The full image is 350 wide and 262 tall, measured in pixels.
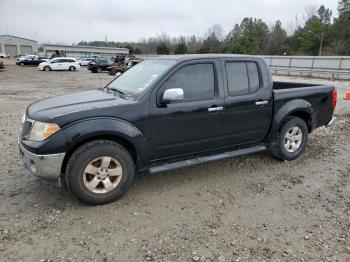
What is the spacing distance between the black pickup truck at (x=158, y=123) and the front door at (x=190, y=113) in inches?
0.5

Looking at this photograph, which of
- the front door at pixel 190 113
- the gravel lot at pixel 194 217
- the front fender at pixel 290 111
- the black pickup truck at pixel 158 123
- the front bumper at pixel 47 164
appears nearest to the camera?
the gravel lot at pixel 194 217

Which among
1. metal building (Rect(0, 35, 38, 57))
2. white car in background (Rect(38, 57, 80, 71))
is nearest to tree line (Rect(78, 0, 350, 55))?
white car in background (Rect(38, 57, 80, 71))

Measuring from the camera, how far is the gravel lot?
306 centimetres

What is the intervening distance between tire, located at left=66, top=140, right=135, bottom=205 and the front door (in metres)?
0.47

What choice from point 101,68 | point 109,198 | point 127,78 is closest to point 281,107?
point 127,78

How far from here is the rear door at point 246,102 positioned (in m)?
4.56

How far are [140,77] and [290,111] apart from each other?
253 cm

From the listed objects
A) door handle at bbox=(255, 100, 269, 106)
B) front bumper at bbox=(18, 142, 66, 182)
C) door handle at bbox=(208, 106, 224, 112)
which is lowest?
front bumper at bbox=(18, 142, 66, 182)

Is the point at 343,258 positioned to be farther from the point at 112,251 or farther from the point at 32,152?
the point at 32,152

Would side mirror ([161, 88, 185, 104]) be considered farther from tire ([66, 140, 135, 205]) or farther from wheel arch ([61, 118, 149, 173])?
tire ([66, 140, 135, 205])

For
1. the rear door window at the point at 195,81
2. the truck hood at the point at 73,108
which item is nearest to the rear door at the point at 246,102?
the rear door window at the point at 195,81

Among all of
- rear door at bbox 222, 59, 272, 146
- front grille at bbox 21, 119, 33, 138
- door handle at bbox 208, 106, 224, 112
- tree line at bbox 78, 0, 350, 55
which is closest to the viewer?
front grille at bbox 21, 119, 33, 138

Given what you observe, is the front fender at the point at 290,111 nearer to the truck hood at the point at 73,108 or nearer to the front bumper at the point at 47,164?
the truck hood at the point at 73,108

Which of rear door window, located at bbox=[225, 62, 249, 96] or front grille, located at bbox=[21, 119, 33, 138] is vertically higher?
rear door window, located at bbox=[225, 62, 249, 96]
